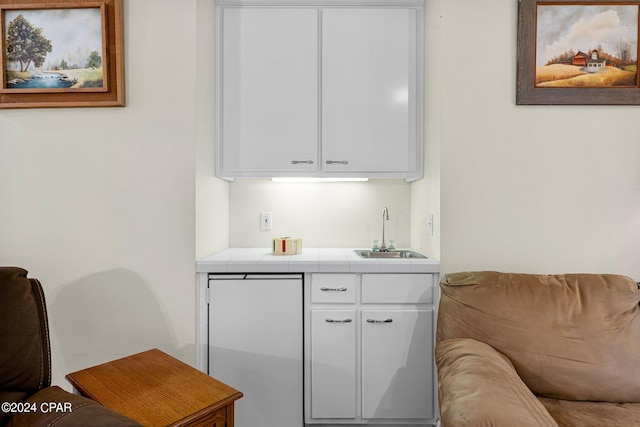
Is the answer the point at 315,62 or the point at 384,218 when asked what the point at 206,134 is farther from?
the point at 384,218

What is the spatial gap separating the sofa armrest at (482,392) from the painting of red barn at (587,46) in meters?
1.40

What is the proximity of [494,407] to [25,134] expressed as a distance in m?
2.40

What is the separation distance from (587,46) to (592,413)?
1.68 meters

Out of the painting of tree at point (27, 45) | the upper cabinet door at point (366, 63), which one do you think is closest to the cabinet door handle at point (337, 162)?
the upper cabinet door at point (366, 63)

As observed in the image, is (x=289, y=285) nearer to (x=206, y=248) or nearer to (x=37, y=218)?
(x=206, y=248)

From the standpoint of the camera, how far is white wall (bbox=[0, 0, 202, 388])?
6.00 feet

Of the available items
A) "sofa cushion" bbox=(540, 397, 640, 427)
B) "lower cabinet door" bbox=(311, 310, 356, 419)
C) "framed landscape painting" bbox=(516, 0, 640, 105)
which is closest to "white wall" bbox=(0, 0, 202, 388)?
"lower cabinet door" bbox=(311, 310, 356, 419)

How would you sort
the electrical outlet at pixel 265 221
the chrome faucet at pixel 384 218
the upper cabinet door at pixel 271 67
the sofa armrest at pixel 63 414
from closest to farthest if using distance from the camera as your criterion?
the sofa armrest at pixel 63 414
the upper cabinet door at pixel 271 67
the chrome faucet at pixel 384 218
the electrical outlet at pixel 265 221

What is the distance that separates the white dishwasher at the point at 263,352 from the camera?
1.81 meters

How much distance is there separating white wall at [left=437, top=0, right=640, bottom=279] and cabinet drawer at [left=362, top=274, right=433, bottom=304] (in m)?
0.16

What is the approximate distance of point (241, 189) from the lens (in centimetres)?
238

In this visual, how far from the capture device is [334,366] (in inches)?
71.3

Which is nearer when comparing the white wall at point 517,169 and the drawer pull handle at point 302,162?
the white wall at point 517,169

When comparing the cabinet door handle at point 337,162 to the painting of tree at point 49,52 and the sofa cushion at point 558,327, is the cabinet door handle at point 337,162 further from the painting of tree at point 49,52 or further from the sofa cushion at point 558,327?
the painting of tree at point 49,52
